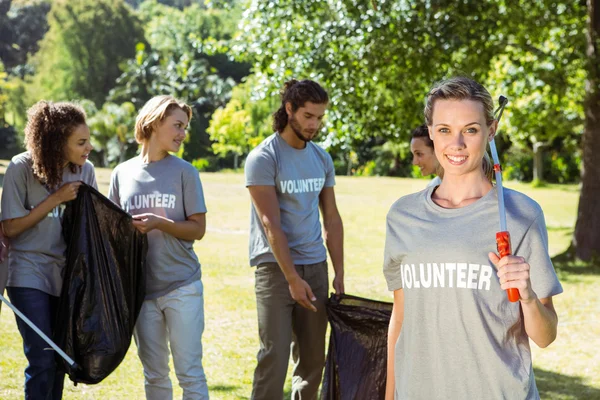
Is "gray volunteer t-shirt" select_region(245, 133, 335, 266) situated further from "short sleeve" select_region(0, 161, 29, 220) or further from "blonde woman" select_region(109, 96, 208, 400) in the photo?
"short sleeve" select_region(0, 161, 29, 220)

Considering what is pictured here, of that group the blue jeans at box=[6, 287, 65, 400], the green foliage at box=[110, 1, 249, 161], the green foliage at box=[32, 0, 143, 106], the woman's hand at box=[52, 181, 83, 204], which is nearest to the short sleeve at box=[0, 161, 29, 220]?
→ the woman's hand at box=[52, 181, 83, 204]

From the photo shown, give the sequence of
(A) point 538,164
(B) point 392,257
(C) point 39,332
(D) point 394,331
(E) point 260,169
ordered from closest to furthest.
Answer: (B) point 392,257 → (D) point 394,331 → (C) point 39,332 → (E) point 260,169 → (A) point 538,164

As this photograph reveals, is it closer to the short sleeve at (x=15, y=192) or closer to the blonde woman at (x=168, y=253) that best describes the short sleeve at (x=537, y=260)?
the blonde woman at (x=168, y=253)

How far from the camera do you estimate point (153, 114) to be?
4637mm

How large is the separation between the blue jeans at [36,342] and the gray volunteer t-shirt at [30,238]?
5cm

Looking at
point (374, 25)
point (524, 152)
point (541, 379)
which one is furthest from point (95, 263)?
point (524, 152)

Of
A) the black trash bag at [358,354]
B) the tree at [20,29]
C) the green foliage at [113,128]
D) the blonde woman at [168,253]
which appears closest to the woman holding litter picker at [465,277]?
the black trash bag at [358,354]

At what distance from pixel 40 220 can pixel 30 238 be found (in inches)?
4.5

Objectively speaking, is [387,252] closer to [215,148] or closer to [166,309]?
[166,309]

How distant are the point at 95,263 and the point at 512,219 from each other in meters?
2.60

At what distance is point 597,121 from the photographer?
13.4m

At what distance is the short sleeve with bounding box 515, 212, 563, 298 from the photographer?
2.52m

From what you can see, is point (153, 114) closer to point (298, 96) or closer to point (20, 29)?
point (298, 96)

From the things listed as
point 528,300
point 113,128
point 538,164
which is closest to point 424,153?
point 528,300
